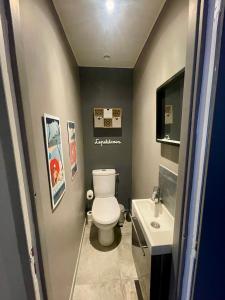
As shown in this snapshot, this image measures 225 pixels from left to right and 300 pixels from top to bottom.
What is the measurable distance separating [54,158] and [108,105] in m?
1.65

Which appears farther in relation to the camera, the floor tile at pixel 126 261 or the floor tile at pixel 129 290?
the floor tile at pixel 126 261

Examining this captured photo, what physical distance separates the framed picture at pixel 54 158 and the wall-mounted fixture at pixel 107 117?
4.31 feet

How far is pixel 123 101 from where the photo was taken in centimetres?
249

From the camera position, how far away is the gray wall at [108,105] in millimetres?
2393

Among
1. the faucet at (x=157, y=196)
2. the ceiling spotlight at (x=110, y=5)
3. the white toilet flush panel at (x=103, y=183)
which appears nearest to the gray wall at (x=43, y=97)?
the ceiling spotlight at (x=110, y=5)

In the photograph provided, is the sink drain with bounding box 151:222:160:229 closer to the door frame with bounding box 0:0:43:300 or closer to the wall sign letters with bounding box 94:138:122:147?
the door frame with bounding box 0:0:43:300

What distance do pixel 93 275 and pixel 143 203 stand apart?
0.96m

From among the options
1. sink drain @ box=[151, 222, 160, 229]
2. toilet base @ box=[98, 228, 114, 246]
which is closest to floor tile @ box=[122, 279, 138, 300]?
toilet base @ box=[98, 228, 114, 246]

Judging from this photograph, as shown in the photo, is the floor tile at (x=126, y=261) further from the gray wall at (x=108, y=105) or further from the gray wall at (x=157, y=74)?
the gray wall at (x=108, y=105)

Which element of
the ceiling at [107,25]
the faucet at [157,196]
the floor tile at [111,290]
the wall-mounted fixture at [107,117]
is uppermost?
the ceiling at [107,25]

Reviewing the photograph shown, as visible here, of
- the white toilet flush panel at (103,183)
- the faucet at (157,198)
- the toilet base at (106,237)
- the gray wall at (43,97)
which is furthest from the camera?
the white toilet flush panel at (103,183)

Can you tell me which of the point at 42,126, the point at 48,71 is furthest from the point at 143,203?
the point at 48,71

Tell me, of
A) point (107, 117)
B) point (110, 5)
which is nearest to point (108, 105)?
point (107, 117)

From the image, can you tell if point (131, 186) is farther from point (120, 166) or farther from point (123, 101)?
point (123, 101)
